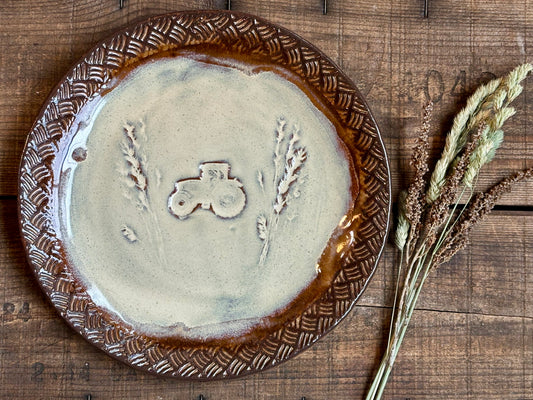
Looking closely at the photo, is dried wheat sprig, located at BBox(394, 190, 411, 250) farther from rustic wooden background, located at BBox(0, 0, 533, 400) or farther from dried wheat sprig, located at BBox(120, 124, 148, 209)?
dried wheat sprig, located at BBox(120, 124, 148, 209)

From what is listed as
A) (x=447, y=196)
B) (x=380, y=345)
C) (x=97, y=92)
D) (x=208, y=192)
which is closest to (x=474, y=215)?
(x=447, y=196)

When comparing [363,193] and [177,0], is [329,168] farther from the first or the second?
[177,0]

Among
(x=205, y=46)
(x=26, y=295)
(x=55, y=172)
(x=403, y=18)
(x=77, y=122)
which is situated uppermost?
(x=403, y=18)

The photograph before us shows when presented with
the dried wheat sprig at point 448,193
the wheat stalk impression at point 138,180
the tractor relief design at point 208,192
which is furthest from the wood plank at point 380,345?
the tractor relief design at point 208,192

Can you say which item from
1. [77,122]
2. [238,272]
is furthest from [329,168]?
[77,122]

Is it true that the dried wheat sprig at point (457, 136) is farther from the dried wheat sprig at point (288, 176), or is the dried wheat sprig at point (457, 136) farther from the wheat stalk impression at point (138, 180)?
the wheat stalk impression at point (138, 180)

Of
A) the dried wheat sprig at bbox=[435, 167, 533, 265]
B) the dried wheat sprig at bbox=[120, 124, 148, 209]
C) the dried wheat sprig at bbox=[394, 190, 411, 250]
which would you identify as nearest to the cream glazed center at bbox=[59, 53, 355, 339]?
the dried wheat sprig at bbox=[120, 124, 148, 209]

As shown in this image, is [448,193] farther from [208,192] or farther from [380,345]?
[208,192]
